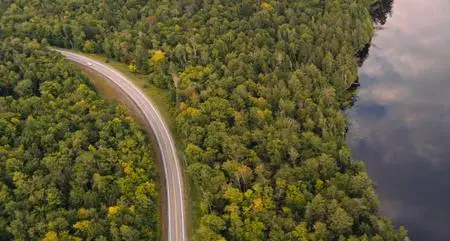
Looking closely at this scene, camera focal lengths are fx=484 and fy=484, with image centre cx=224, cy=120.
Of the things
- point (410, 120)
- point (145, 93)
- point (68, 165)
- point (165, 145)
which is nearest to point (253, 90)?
point (165, 145)

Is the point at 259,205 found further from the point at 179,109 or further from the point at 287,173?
the point at 179,109

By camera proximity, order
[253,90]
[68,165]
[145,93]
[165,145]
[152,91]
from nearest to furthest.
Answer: [68,165]
[165,145]
[253,90]
[145,93]
[152,91]

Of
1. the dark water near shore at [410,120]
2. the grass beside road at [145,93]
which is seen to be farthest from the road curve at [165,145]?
the dark water near shore at [410,120]

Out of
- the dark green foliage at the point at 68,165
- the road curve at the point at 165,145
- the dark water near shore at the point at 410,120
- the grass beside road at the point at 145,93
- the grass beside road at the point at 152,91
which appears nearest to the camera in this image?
the dark green foliage at the point at 68,165

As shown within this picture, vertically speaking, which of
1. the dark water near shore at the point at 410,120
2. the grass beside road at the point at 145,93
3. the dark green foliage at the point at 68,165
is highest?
the dark water near shore at the point at 410,120

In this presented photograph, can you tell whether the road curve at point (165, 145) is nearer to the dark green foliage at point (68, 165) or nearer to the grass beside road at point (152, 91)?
the grass beside road at point (152, 91)

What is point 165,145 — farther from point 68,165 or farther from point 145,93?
point 145,93

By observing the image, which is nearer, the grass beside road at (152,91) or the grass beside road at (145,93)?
the grass beside road at (145,93)
